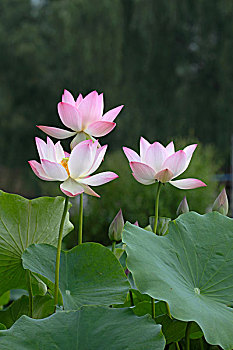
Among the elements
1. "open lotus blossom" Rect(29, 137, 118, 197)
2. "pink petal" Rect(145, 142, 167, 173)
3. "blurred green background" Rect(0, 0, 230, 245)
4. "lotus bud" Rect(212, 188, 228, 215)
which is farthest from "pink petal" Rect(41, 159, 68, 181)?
"blurred green background" Rect(0, 0, 230, 245)

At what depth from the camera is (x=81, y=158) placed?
0.46 meters

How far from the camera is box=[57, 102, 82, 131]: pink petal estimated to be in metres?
0.48

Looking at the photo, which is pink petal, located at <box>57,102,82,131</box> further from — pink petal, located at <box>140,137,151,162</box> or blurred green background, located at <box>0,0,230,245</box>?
blurred green background, located at <box>0,0,230,245</box>

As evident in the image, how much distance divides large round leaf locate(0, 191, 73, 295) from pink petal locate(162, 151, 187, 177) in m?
0.13

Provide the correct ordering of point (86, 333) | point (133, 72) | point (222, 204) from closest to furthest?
point (86, 333) → point (222, 204) → point (133, 72)

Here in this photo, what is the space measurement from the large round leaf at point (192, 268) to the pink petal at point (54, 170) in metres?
0.08

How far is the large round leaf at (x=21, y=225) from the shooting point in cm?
53

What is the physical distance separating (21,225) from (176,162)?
179 mm

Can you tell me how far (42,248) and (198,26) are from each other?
28.4 feet

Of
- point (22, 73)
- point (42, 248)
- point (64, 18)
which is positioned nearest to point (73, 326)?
point (42, 248)

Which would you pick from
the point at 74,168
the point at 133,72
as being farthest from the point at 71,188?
the point at 133,72

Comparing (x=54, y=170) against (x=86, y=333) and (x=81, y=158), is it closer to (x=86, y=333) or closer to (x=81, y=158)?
(x=81, y=158)

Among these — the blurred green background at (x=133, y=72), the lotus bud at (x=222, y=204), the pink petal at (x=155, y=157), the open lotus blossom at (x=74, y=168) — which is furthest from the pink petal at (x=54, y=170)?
the blurred green background at (x=133, y=72)

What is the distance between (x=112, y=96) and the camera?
30.1 ft
